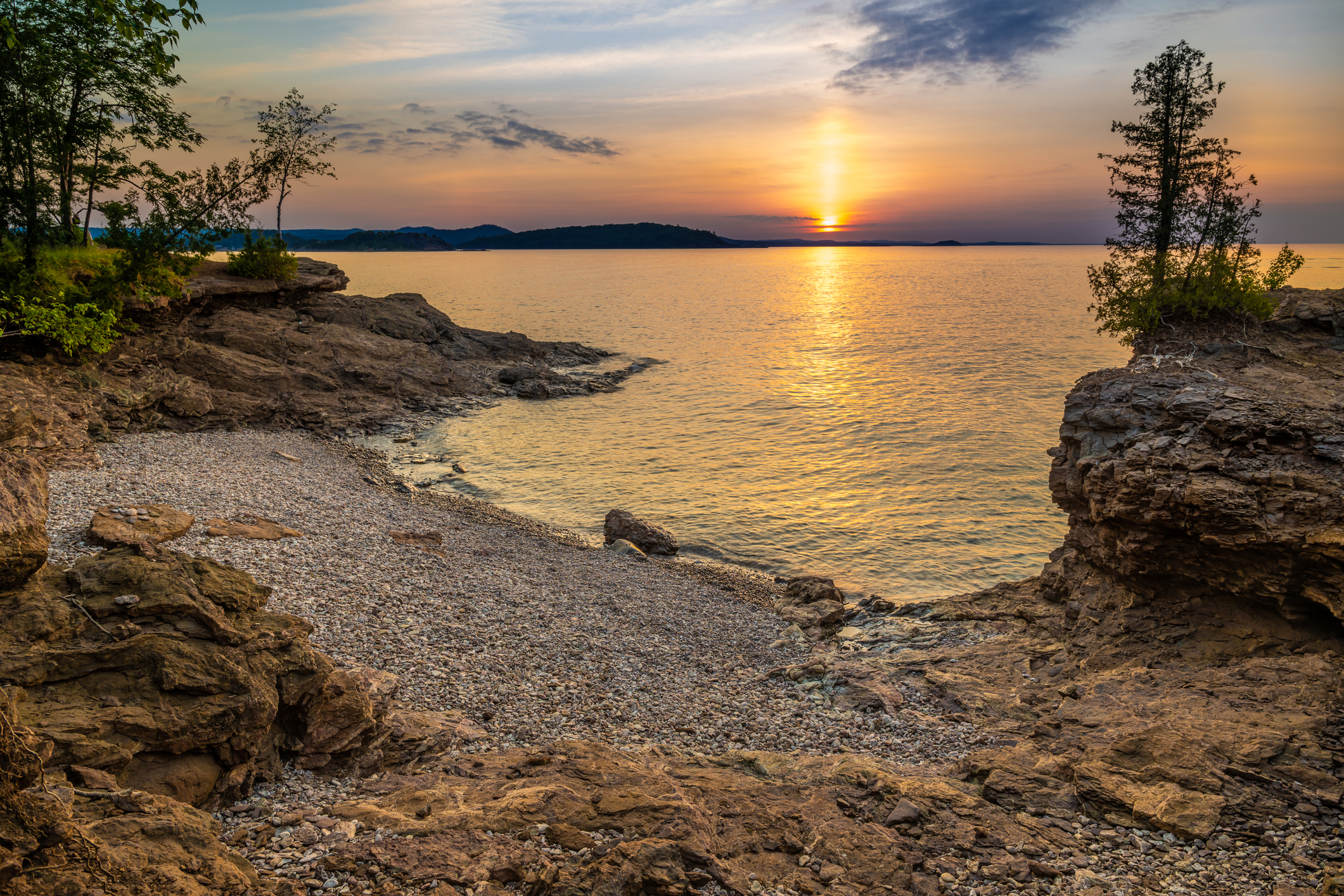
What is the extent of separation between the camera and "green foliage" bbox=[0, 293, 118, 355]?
21.9m

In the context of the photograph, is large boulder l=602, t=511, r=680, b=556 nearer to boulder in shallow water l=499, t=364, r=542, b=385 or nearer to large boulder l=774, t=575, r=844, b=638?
large boulder l=774, t=575, r=844, b=638

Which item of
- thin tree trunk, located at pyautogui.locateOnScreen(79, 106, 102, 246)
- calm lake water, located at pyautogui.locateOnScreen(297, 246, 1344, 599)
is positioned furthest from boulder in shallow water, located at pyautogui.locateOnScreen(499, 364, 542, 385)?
thin tree trunk, located at pyautogui.locateOnScreen(79, 106, 102, 246)

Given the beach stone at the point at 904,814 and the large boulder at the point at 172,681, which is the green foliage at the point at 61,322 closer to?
the large boulder at the point at 172,681

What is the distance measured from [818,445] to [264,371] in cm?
2727

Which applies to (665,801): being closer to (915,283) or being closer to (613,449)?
(613,449)

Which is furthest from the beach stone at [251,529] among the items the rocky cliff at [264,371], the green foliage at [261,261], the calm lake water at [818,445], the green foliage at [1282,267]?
the green foliage at [1282,267]

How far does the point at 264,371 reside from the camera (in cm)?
3278

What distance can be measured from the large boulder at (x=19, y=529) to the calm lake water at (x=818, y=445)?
16.2m

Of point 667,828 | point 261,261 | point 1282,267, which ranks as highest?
point 261,261

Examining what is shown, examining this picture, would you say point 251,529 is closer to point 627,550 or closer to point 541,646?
point 541,646

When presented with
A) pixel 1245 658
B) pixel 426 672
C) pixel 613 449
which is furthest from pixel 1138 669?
pixel 613 449

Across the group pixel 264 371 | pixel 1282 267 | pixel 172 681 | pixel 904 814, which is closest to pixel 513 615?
pixel 172 681

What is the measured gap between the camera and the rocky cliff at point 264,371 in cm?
2231

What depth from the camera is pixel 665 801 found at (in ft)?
24.6
